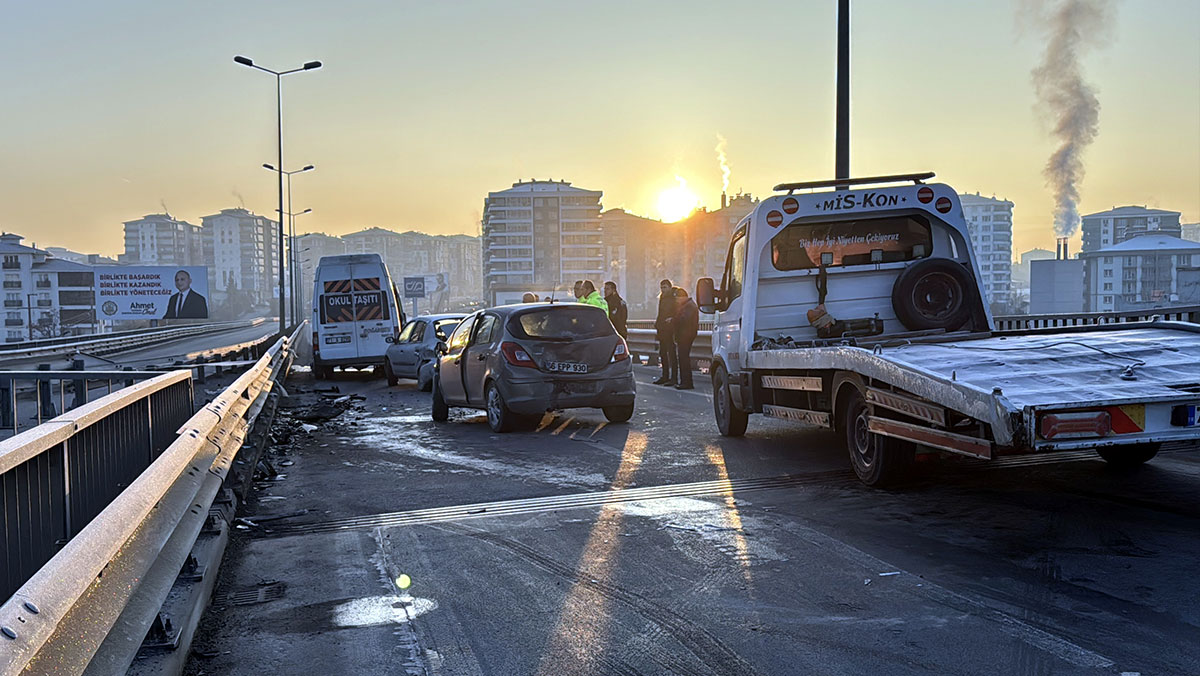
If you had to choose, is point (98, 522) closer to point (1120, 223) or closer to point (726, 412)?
point (726, 412)

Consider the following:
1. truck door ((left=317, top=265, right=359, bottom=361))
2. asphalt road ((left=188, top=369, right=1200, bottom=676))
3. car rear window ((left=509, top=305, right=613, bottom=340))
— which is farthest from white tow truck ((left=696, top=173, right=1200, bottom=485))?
truck door ((left=317, top=265, right=359, bottom=361))

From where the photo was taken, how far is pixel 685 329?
57.2 ft

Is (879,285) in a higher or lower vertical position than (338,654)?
higher

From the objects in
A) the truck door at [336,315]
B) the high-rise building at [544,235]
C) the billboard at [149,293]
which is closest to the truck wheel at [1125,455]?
the truck door at [336,315]

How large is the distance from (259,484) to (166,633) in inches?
205

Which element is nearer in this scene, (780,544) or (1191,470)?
(780,544)

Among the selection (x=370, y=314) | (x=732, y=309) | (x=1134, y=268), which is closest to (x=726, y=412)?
(x=732, y=309)

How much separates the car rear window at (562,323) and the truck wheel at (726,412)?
79.8 inches

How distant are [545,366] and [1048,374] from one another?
274 inches

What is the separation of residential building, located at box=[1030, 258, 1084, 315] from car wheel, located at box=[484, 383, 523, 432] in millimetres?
60122

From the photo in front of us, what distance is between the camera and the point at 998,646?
4.13 metres

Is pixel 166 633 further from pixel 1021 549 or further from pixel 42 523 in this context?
pixel 1021 549

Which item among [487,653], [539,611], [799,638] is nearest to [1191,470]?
[799,638]

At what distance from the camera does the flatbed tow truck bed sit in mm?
5535
